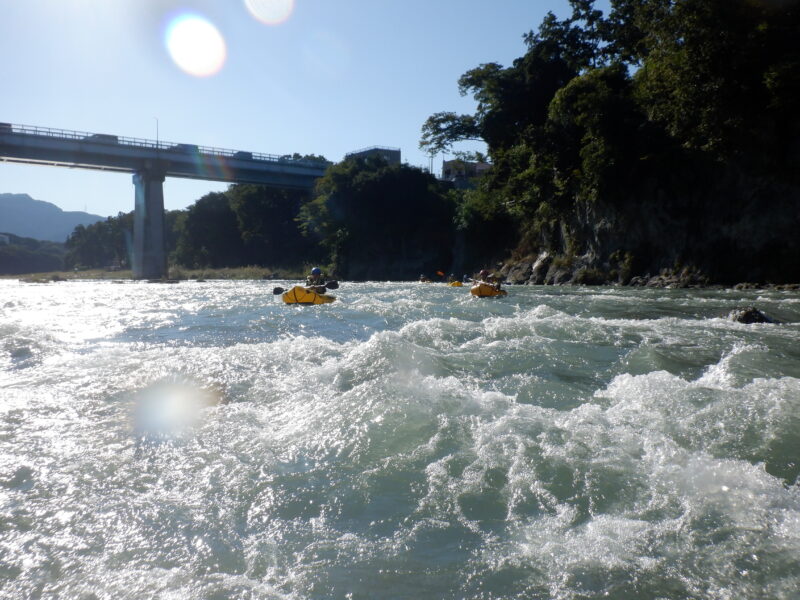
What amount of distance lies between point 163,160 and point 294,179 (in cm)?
1273

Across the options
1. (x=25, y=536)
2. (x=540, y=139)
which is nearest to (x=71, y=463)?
(x=25, y=536)

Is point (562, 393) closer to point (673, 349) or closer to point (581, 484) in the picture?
point (581, 484)

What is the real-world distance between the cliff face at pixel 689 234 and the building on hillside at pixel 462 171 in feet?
40.2

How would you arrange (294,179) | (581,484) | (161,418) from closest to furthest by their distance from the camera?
(581,484) → (161,418) → (294,179)

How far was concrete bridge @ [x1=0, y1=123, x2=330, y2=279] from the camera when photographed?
1656 inches

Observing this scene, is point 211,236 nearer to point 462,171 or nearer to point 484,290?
point 462,171

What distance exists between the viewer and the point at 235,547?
10.3 feet

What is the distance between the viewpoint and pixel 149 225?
46.9 m

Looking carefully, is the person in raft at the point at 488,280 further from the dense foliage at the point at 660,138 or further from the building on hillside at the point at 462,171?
the building on hillside at the point at 462,171

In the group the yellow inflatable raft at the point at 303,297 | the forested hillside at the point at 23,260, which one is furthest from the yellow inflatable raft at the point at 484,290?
the forested hillside at the point at 23,260

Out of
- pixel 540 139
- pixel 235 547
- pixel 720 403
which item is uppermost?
pixel 540 139

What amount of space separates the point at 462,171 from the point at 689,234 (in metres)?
28.0

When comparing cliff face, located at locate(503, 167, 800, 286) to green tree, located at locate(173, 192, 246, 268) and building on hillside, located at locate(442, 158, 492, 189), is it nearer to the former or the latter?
building on hillside, located at locate(442, 158, 492, 189)

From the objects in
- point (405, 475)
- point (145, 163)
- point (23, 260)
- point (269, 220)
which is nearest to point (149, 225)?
point (145, 163)
